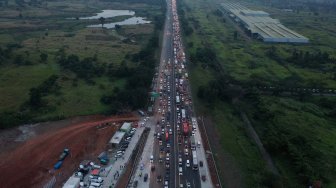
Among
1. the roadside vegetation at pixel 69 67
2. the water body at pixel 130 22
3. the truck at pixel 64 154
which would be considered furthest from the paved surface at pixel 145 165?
the water body at pixel 130 22

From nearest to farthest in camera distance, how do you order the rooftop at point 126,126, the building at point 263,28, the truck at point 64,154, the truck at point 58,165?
the truck at point 58,165
the truck at point 64,154
the rooftop at point 126,126
the building at point 263,28

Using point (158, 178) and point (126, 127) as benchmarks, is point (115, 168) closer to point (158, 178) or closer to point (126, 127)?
Result: point (158, 178)

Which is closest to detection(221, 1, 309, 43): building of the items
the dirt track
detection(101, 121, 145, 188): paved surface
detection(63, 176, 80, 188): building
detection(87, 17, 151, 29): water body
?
detection(87, 17, 151, 29): water body

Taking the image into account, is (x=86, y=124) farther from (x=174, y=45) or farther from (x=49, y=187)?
(x=174, y=45)

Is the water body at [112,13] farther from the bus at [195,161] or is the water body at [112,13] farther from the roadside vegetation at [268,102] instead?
the bus at [195,161]

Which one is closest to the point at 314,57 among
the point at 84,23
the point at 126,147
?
the point at 126,147
